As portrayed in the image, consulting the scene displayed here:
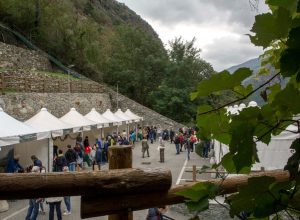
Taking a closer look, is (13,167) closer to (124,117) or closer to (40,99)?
(40,99)

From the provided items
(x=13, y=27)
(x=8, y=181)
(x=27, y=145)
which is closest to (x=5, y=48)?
(x=13, y=27)

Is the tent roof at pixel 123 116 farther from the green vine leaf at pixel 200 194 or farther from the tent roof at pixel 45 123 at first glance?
the green vine leaf at pixel 200 194

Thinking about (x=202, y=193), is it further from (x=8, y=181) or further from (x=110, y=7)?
(x=110, y=7)

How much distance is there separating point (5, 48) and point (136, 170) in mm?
29481

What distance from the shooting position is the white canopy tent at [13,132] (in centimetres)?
870

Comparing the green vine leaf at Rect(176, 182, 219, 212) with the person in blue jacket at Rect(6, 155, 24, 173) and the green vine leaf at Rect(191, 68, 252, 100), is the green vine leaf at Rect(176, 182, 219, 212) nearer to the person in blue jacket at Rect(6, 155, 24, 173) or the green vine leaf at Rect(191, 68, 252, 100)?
the green vine leaf at Rect(191, 68, 252, 100)

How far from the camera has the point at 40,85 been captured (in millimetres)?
22328

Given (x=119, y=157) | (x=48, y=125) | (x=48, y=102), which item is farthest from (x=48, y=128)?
(x=48, y=102)

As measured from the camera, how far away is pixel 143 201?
5.94 ft

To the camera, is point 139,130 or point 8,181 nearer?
point 8,181

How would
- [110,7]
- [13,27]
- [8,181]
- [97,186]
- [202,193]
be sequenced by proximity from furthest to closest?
1. [110,7]
2. [13,27]
3. [97,186]
4. [8,181]
5. [202,193]

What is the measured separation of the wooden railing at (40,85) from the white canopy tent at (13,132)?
8060 mm

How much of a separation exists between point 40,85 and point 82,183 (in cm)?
2159

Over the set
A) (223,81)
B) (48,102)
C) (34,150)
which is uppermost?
(48,102)
